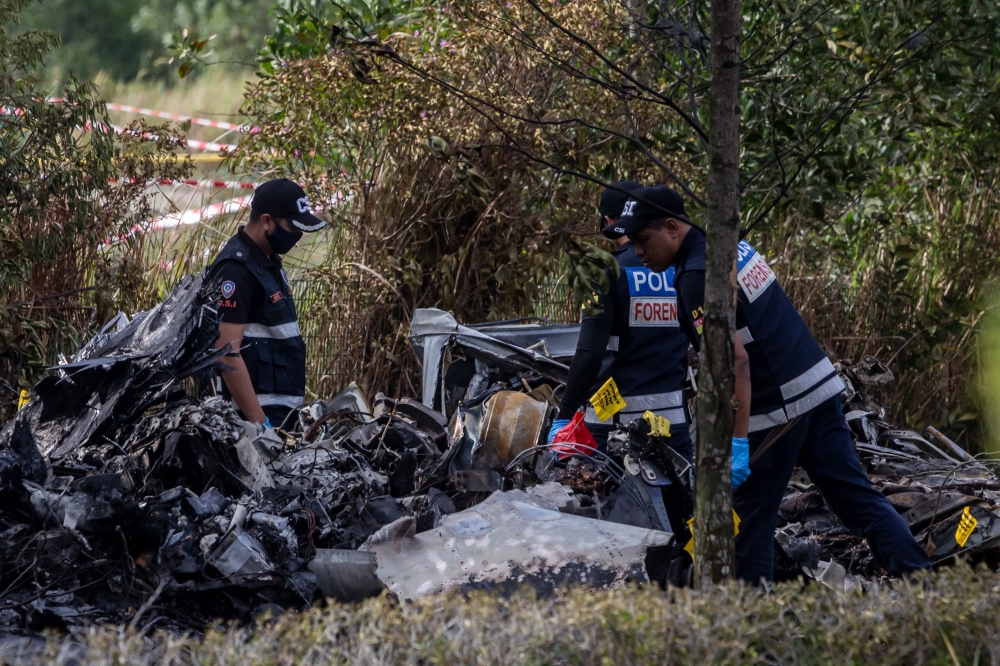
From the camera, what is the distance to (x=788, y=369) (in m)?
4.03

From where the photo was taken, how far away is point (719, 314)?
3.18 metres

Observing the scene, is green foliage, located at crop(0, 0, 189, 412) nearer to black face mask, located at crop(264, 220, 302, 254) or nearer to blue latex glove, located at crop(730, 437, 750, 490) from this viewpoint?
black face mask, located at crop(264, 220, 302, 254)

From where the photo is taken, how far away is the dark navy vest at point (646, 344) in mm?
4574

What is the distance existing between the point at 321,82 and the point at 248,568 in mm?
3700

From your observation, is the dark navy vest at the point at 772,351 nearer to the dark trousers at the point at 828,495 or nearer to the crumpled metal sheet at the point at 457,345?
the dark trousers at the point at 828,495

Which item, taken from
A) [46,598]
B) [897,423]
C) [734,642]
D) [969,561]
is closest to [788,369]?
[969,561]

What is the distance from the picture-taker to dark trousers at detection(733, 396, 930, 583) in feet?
13.4

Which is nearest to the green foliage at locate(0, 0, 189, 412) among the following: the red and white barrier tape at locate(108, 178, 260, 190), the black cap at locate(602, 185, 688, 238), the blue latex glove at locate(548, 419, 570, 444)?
the red and white barrier tape at locate(108, 178, 260, 190)

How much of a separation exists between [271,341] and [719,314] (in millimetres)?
2492

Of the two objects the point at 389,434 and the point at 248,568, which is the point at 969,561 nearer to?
the point at 389,434

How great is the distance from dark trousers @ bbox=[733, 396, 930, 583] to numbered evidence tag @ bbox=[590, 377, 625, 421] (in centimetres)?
66

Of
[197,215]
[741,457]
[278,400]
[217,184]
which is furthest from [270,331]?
[217,184]

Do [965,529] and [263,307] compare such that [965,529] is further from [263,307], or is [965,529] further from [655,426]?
[263,307]

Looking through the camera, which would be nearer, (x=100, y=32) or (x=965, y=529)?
(x=965, y=529)
